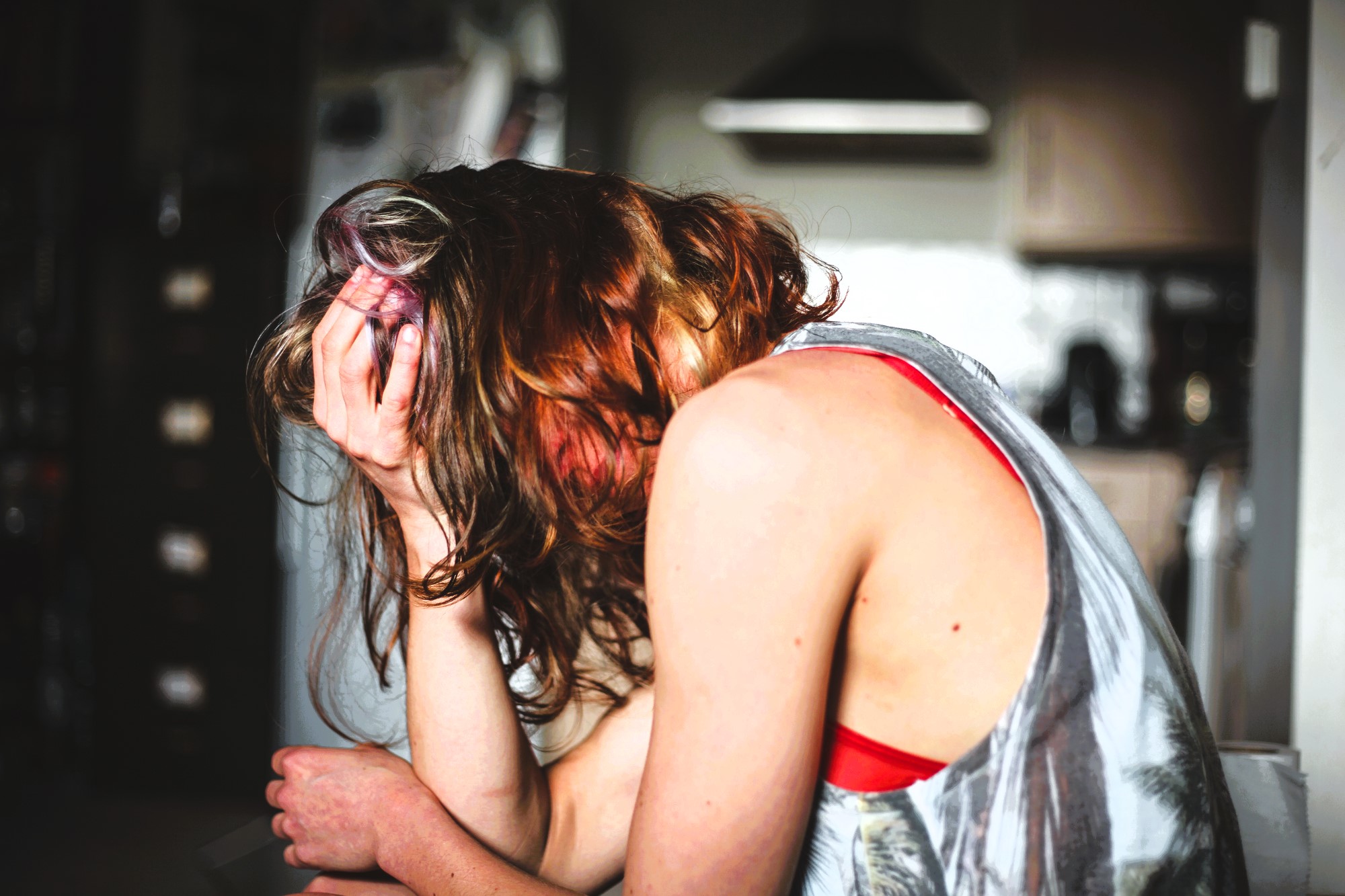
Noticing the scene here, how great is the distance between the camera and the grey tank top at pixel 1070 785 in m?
0.55

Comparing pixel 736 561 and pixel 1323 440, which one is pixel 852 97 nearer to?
pixel 1323 440

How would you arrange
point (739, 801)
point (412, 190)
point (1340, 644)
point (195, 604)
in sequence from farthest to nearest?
point (195, 604), point (1340, 644), point (412, 190), point (739, 801)

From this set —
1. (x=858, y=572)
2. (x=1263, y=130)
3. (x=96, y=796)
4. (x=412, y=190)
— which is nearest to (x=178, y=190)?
(x=96, y=796)

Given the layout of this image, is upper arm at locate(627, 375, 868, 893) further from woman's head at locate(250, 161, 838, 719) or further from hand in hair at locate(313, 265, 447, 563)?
hand in hair at locate(313, 265, 447, 563)

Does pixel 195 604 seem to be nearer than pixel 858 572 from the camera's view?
No

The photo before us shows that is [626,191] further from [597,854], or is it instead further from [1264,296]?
[1264,296]

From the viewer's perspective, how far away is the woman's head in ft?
2.29

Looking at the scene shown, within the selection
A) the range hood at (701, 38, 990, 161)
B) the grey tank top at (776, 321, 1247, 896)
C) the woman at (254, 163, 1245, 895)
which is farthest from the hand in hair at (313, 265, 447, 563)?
the range hood at (701, 38, 990, 161)

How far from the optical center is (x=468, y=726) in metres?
0.85

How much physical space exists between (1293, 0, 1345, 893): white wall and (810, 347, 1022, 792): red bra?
31.4 inches

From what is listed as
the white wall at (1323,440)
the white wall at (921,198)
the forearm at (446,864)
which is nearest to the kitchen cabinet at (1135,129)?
the white wall at (921,198)

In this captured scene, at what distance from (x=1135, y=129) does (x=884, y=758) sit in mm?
3173

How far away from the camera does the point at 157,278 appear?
2.68 metres

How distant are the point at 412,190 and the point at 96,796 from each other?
257 cm
